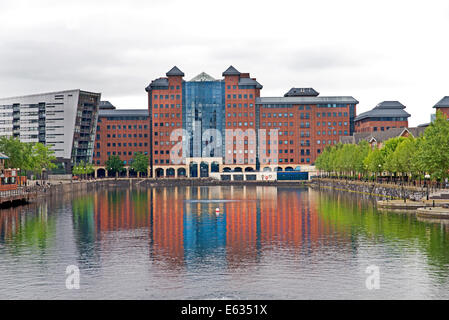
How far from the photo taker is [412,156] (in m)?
132

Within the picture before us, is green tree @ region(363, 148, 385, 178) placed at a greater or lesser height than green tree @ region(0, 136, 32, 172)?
lesser

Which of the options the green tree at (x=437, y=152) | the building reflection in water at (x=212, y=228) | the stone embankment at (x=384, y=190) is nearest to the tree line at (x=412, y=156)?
the green tree at (x=437, y=152)

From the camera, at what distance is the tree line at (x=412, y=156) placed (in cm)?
10350

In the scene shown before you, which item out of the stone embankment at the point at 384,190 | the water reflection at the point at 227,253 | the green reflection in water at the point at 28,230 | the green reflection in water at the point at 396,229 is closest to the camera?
the water reflection at the point at 227,253

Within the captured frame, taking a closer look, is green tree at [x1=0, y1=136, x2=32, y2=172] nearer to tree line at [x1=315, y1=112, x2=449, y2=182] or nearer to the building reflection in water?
the building reflection in water

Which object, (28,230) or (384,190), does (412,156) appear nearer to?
(384,190)

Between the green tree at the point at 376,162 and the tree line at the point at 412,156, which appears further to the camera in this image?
the green tree at the point at 376,162

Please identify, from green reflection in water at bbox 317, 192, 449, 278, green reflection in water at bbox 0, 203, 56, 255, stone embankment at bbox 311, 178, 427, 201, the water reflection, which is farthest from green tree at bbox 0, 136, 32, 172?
green reflection in water at bbox 317, 192, 449, 278

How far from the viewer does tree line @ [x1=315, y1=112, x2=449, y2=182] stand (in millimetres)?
103500

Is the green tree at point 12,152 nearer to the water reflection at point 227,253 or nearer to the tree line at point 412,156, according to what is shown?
the water reflection at point 227,253

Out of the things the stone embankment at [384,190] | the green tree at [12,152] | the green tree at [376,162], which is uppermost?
the green tree at [12,152]

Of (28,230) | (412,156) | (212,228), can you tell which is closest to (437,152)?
(412,156)
